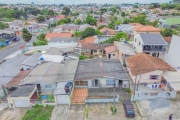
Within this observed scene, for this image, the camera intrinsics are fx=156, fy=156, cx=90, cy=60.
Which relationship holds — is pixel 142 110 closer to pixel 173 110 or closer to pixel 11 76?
pixel 173 110

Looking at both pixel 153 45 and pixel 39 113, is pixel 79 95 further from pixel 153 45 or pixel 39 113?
pixel 153 45

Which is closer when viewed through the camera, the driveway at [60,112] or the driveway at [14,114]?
the driveway at [60,112]

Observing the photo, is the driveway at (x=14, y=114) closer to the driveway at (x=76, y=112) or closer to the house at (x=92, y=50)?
the driveway at (x=76, y=112)

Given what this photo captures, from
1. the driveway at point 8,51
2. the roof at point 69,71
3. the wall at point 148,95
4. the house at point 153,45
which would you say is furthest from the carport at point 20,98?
the driveway at point 8,51

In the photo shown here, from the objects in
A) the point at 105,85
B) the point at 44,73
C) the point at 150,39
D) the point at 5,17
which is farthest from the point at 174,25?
the point at 5,17

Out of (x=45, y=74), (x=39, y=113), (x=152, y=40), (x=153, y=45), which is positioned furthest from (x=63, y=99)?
(x=152, y=40)

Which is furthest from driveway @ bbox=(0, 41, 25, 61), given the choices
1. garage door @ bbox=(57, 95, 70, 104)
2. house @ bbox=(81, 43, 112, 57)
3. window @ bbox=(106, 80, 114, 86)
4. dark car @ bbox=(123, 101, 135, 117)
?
dark car @ bbox=(123, 101, 135, 117)

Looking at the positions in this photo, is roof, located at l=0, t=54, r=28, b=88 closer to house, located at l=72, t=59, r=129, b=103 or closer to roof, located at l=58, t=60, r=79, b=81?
roof, located at l=58, t=60, r=79, b=81
